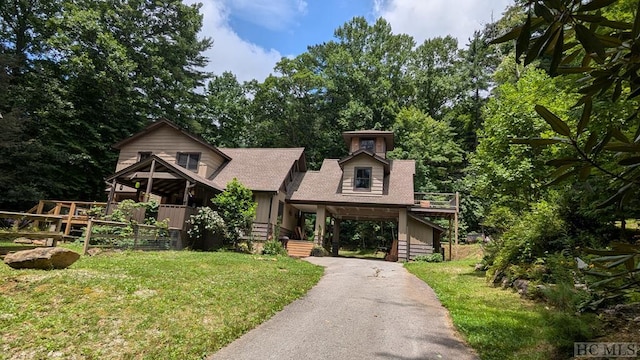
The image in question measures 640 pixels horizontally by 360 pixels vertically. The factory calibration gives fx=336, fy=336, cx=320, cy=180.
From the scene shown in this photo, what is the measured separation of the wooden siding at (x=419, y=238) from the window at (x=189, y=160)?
13591mm

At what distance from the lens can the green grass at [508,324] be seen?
14.8 feet

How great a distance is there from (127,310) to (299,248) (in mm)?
14226

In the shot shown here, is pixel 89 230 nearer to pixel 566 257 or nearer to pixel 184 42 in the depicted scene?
pixel 566 257

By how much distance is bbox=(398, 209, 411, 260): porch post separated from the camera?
62.1 feet

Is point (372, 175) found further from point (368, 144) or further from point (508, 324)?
point (508, 324)

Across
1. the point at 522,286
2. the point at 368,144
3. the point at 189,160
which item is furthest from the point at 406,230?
the point at 189,160

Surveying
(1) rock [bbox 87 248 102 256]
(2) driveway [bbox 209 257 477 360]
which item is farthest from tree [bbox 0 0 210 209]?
(2) driveway [bbox 209 257 477 360]

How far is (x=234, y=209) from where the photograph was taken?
16.0 meters

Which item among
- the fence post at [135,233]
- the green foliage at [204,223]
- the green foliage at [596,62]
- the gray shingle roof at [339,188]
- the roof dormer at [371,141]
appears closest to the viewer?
the green foliage at [596,62]

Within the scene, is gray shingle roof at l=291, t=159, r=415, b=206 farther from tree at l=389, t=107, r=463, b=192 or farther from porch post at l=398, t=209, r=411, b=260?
tree at l=389, t=107, r=463, b=192

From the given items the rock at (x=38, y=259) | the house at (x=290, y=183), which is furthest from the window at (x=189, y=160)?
the rock at (x=38, y=259)

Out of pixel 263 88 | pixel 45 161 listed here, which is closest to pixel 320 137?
pixel 263 88

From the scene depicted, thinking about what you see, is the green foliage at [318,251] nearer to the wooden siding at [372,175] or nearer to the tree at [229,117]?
the wooden siding at [372,175]

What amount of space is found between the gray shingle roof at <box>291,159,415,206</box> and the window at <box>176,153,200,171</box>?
645 centimetres
